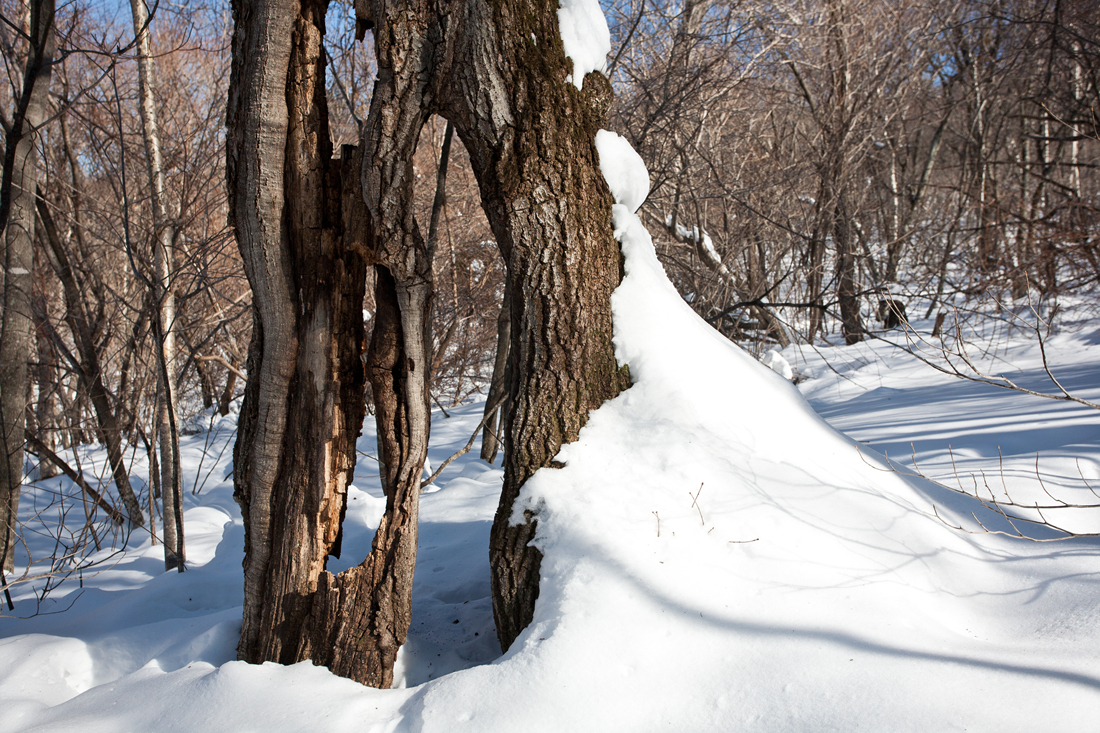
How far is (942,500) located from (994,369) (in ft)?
18.3

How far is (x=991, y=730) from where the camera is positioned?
160 cm

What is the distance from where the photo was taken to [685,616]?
1.99 metres

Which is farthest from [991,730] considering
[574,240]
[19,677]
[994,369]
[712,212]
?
[712,212]

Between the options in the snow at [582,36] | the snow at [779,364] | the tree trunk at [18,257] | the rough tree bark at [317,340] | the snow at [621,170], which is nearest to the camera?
the rough tree bark at [317,340]

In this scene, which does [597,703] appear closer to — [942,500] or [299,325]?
[299,325]

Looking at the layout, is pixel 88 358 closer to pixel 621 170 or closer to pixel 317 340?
pixel 317 340

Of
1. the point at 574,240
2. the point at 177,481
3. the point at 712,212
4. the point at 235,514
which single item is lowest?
the point at 235,514

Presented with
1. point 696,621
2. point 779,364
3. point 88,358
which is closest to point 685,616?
point 696,621

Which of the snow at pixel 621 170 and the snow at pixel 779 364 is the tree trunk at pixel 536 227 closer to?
the snow at pixel 621 170

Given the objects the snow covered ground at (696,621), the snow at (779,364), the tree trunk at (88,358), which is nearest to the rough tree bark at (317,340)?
the snow covered ground at (696,621)

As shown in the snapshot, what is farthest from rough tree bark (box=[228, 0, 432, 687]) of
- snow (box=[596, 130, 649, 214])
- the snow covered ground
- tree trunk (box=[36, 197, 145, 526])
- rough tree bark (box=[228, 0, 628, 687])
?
tree trunk (box=[36, 197, 145, 526])

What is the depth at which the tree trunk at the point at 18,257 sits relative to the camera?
371cm

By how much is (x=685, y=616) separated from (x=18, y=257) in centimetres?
463

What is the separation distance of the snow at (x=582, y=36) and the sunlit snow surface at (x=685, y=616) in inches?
13.9
